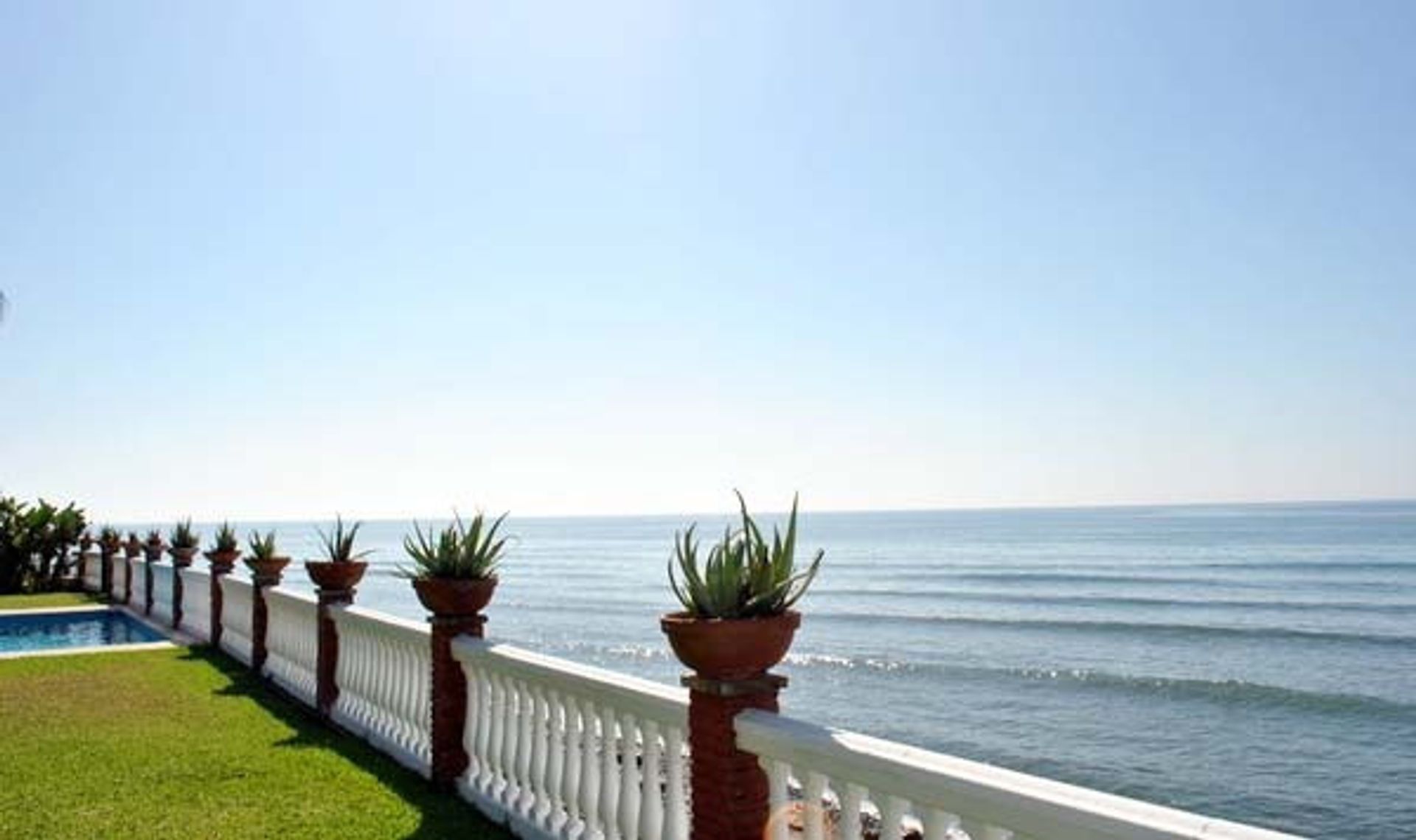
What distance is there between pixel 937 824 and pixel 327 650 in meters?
→ 7.80

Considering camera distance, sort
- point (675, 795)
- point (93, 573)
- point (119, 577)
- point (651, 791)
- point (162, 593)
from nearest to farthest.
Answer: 1. point (675, 795)
2. point (651, 791)
3. point (162, 593)
4. point (119, 577)
5. point (93, 573)

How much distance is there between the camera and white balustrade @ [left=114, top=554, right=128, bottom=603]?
21922 millimetres

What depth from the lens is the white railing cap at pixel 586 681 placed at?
4.75 metres

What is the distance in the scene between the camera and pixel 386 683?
842 centimetres

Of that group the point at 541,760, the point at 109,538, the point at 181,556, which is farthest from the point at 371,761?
the point at 109,538

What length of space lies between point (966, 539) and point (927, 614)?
8114cm

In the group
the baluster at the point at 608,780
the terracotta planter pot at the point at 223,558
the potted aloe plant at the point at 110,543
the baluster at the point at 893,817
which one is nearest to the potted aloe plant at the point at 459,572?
the baluster at the point at 608,780

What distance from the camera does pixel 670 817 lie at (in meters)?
4.81

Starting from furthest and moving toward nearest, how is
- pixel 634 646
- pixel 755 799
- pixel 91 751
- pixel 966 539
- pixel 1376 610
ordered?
1. pixel 966 539
2. pixel 1376 610
3. pixel 634 646
4. pixel 91 751
5. pixel 755 799

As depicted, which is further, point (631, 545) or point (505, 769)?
point (631, 545)

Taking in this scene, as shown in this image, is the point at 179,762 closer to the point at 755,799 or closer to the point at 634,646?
the point at 755,799

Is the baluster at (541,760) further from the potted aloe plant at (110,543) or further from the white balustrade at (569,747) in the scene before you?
the potted aloe plant at (110,543)

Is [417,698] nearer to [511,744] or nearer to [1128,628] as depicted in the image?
[511,744]

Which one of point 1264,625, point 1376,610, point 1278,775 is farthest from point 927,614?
point 1278,775
